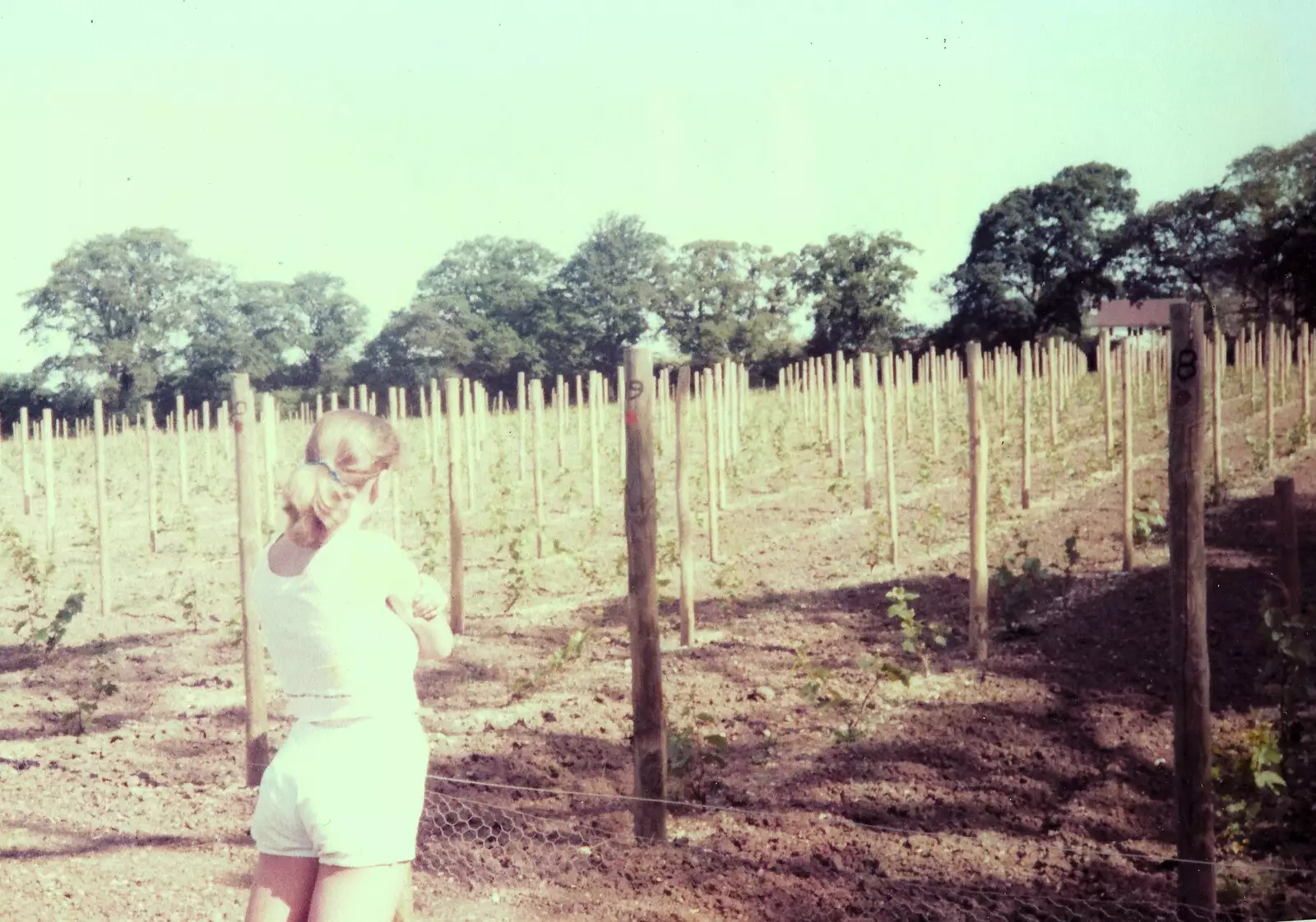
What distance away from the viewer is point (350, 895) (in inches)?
62.1

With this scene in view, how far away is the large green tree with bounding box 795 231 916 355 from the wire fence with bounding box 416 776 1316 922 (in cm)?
736

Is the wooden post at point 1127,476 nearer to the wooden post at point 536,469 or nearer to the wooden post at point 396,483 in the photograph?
the wooden post at point 536,469

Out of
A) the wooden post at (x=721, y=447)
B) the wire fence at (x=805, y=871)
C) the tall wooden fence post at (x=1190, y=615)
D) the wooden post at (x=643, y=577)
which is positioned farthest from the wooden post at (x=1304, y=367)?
the wooden post at (x=643, y=577)

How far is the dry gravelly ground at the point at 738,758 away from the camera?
3.10 m

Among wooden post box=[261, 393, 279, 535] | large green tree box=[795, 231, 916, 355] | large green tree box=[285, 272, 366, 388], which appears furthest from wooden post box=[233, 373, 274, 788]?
large green tree box=[795, 231, 916, 355]

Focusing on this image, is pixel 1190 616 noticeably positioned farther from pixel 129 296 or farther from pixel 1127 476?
pixel 129 296

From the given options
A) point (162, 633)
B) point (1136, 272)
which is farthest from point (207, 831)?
point (1136, 272)

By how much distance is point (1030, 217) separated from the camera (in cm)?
1353

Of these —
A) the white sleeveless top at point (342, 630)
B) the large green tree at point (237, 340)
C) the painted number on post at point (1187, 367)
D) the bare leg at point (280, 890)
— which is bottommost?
the bare leg at point (280, 890)

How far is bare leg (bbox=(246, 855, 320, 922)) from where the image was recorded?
1.63 m

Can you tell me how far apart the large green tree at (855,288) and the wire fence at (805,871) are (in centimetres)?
736

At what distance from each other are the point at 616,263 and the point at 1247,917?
5.58 m

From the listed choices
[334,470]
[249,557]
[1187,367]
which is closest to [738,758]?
[249,557]

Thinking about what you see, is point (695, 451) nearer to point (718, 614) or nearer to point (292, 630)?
point (718, 614)
